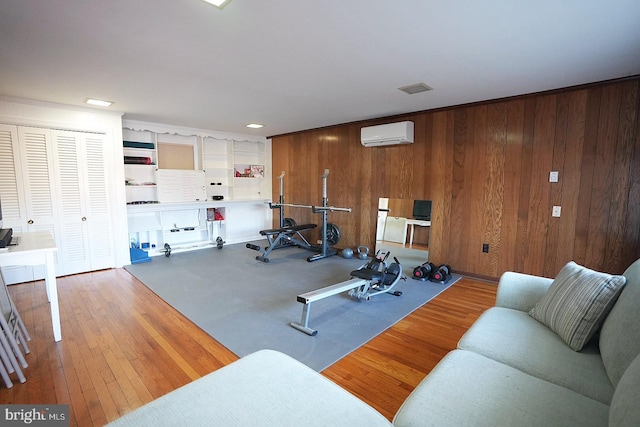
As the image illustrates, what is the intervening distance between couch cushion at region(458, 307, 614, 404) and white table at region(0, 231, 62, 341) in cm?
300

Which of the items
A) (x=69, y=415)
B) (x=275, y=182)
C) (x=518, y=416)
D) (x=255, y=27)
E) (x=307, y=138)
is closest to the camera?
(x=518, y=416)

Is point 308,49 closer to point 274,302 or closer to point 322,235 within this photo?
point 274,302

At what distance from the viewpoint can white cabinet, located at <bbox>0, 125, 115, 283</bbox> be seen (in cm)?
386

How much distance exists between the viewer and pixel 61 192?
4180 millimetres

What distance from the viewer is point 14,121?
3807mm

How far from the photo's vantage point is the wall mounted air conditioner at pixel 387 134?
176 inches

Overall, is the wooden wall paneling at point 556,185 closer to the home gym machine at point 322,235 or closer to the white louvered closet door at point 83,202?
the home gym machine at point 322,235

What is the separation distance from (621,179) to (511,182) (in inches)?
39.3

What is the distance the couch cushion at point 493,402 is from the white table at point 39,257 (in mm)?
2732

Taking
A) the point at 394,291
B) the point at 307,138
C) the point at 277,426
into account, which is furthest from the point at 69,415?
the point at 307,138

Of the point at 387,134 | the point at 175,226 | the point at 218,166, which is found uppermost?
the point at 387,134

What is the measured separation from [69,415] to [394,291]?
306cm

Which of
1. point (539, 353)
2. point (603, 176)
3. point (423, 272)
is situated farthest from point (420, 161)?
point (539, 353)

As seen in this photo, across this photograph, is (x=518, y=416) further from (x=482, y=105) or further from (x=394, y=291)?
(x=482, y=105)
